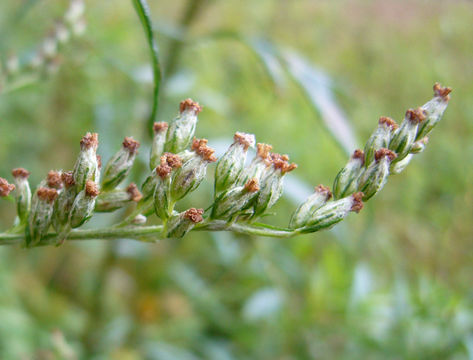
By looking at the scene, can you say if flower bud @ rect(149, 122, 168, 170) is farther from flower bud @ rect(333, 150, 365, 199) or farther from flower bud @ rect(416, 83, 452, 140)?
flower bud @ rect(416, 83, 452, 140)

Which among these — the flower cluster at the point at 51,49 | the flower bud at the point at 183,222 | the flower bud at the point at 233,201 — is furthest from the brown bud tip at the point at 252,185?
the flower cluster at the point at 51,49

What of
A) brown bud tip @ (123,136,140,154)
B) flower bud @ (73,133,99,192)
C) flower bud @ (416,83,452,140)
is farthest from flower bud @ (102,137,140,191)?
flower bud @ (416,83,452,140)

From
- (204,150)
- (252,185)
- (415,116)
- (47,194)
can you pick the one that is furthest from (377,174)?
(47,194)

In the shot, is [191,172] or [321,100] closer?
[191,172]

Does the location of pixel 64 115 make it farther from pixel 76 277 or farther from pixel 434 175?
pixel 434 175

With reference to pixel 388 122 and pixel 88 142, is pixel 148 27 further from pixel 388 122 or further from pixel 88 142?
pixel 388 122

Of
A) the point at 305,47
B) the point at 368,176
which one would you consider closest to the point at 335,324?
the point at 368,176

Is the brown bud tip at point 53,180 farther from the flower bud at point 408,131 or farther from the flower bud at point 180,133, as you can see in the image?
the flower bud at point 408,131
